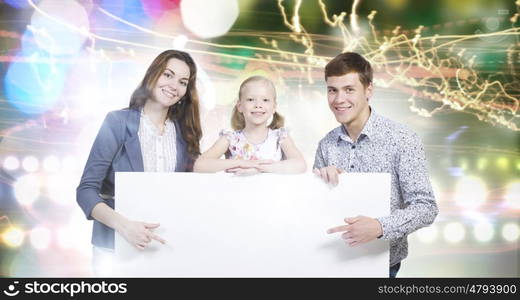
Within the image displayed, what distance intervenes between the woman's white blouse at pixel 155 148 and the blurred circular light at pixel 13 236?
1.64m

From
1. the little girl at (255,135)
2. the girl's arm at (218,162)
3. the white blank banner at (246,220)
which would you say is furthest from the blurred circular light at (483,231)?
the girl's arm at (218,162)

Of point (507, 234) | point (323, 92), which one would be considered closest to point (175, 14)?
point (323, 92)

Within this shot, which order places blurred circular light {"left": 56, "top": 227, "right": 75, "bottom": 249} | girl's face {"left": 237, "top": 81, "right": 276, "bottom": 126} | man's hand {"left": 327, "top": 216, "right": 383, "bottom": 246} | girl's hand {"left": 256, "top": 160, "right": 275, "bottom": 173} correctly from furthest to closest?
blurred circular light {"left": 56, "top": 227, "right": 75, "bottom": 249} < girl's face {"left": 237, "top": 81, "right": 276, "bottom": 126} < girl's hand {"left": 256, "top": 160, "right": 275, "bottom": 173} < man's hand {"left": 327, "top": 216, "right": 383, "bottom": 246}

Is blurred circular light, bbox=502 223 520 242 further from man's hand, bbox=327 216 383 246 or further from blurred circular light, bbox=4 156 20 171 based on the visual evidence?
blurred circular light, bbox=4 156 20 171

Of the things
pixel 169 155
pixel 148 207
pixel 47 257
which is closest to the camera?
pixel 148 207

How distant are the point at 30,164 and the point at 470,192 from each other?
2.88 m

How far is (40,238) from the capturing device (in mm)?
4160

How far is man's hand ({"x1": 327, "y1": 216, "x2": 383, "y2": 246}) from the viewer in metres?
2.52

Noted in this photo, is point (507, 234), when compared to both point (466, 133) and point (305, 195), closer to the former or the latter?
point (466, 133)

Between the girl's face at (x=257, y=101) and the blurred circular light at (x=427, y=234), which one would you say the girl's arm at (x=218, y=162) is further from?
the blurred circular light at (x=427, y=234)

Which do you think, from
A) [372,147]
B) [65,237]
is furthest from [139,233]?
[65,237]

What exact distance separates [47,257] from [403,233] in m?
2.50

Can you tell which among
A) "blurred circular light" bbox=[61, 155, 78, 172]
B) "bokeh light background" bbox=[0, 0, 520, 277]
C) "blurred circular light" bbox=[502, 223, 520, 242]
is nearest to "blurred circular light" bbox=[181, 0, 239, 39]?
"bokeh light background" bbox=[0, 0, 520, 277]

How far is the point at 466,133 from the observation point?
4293mm
